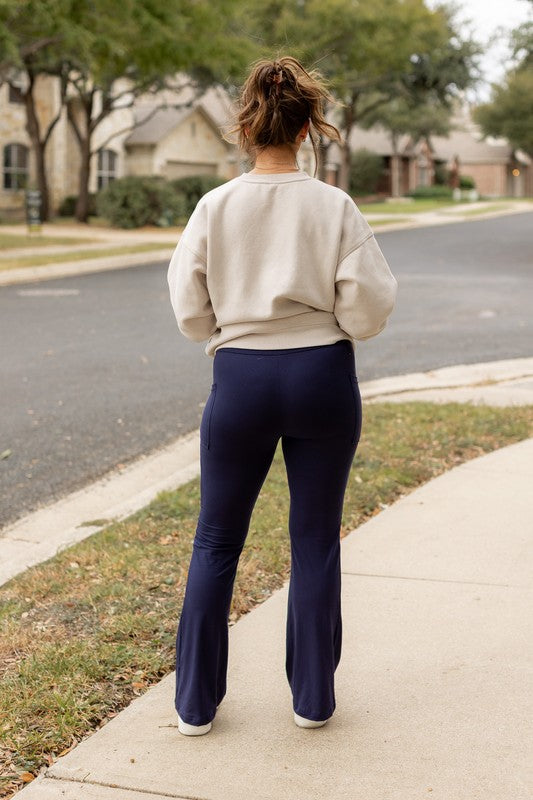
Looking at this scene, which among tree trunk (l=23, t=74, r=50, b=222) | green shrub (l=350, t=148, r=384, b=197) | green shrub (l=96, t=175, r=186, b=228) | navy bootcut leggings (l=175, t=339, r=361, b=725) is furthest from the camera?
green shrub (l=350, t=148, r=384, b=197)

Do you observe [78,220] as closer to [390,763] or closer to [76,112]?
[76,112]

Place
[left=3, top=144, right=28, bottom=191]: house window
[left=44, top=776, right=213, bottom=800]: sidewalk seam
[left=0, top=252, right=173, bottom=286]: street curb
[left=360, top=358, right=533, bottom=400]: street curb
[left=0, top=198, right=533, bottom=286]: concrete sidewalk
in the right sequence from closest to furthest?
[left=44, top=776, right=213, bottom=800]: sidewalk seam, [left=360, top=358, right=533, bottom=400]: street curb, [left=0, top=252, right=173, bottom=286]: street curb, [left=0, top=198, right=533, bottom=286]: concrete sidewalk, [left=3, top=144, right=28, bottom=191]: house window

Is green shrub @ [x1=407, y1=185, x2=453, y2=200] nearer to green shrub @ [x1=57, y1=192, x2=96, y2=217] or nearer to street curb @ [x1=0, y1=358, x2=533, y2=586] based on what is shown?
green shrub @ [x1=57, y1=192, x2=96, y2=217]

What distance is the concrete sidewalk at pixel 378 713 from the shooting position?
2.86 metres

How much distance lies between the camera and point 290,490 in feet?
10.1

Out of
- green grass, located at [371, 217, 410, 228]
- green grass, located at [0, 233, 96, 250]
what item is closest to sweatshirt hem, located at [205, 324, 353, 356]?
green grass, located at [0, 233, 96, 250]

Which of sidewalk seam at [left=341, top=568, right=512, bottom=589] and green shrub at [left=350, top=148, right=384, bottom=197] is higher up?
green shrub at [left=350, top=148, right=384, bottom=197]

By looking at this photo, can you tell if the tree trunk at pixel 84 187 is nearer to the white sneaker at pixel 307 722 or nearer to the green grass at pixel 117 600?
the green grass at pixel 117 600

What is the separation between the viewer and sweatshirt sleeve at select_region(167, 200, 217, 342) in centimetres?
294

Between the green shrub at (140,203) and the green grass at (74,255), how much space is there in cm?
708

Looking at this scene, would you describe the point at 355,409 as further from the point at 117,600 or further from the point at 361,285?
the point at 117,600

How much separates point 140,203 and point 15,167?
936 cm

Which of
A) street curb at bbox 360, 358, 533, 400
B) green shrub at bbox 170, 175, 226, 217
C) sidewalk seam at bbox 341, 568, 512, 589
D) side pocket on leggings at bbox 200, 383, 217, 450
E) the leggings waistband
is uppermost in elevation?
green shrub at bbox 170, 175, 226, 217

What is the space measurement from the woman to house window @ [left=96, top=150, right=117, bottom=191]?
39399mm
